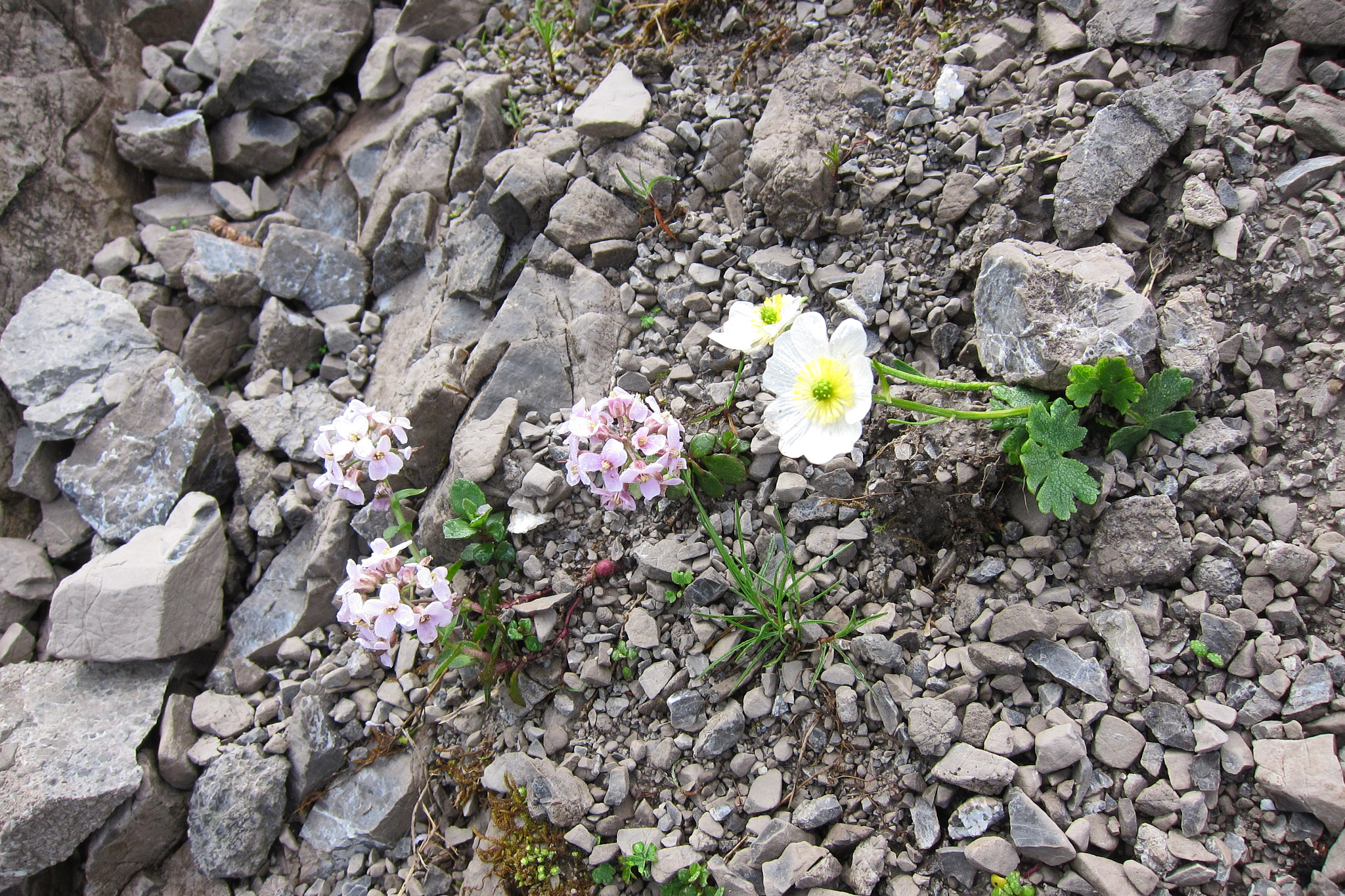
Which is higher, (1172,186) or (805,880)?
(1172,186)

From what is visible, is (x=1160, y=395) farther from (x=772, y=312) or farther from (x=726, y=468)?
(x=726, y=468)

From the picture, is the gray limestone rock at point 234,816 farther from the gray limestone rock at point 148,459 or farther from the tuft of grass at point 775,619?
the tuft of grass at point 775,619

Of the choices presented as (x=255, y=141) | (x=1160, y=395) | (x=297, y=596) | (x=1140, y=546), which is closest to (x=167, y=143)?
(x=255, y=141)

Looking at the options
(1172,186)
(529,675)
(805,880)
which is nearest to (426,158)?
(529,675)

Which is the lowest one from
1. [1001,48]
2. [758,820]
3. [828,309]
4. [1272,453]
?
[758,820]

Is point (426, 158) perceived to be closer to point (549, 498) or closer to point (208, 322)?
point (208, 322)

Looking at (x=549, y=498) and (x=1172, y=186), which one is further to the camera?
(x=549, y=498)

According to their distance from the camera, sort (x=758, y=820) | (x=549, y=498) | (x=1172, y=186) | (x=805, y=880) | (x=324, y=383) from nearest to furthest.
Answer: (x=805, y=880), (x=758, y=820), (x=1172, y=186), (x=549, y=498), (x=324, y=383)

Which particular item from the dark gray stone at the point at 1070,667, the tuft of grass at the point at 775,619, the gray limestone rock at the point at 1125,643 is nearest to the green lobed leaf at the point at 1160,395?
the gray limestone rock at the point at 1125,643
